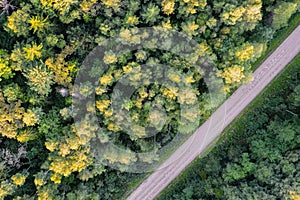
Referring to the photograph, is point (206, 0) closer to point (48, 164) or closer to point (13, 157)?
point (48, 164)

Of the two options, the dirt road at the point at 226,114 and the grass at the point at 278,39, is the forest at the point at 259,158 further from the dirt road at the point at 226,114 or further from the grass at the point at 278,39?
the grass at the point at 278,39

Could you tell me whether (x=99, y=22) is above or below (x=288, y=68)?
above

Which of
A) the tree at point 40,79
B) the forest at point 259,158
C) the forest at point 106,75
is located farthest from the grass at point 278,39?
the tree at point 40,79

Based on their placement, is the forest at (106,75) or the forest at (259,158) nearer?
the forest at (106,75)

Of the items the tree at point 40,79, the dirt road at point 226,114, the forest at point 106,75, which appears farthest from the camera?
the dirt road at point 226,114

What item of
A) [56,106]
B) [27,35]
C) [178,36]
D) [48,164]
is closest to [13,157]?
[48,164]

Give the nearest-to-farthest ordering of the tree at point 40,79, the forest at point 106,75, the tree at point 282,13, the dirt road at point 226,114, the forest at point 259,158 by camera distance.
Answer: the tree at point 40,79 < the forest at point 106,75 < the tree at point 282,13 < the forest at point 259,158 < the dirt road at point 226,114

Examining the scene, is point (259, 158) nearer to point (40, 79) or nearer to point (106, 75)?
point (106, 75)
